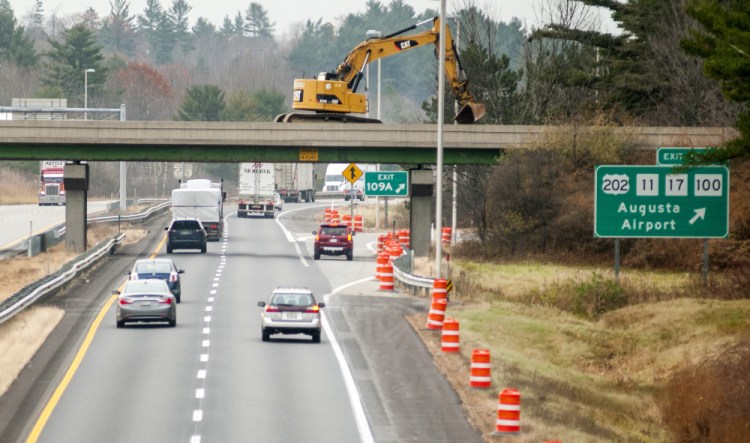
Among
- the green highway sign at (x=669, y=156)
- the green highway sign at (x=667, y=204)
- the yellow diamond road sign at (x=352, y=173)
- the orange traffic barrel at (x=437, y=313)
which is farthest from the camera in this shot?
the yellow diamond road sign at (x=352, y=173)

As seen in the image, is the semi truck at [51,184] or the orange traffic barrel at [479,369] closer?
the orange traffic barrel at [479,369]

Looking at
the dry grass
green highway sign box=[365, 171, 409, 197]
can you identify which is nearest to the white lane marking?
the dry grass

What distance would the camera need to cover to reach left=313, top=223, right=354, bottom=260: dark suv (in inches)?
2628

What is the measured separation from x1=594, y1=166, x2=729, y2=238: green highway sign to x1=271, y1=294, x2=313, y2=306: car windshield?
1264cm

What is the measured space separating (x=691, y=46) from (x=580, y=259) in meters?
26.2

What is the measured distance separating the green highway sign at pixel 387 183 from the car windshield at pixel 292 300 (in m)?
27.5

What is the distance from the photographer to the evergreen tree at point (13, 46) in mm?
182375

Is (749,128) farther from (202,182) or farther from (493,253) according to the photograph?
(202,182)

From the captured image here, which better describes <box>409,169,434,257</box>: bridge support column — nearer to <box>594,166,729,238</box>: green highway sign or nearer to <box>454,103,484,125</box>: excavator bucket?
<box>454,103,484,125</box>: excavator bucket

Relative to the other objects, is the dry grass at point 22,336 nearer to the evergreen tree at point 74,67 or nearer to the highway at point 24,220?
the highway at point 24,220

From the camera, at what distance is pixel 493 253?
65000 millimetres

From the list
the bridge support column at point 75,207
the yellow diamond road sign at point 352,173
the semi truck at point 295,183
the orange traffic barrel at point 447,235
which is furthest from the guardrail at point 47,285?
the semi truck at point 295,183

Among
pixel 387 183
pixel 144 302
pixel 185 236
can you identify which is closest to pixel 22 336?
pixel 144 302

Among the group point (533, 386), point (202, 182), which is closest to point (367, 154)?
point (202, 182)
